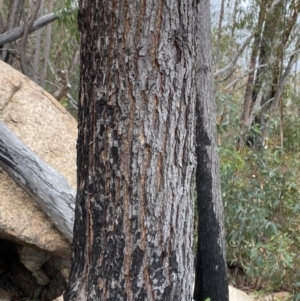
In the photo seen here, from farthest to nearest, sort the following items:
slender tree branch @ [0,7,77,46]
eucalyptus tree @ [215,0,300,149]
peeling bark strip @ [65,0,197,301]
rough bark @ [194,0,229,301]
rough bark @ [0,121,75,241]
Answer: eucalyptus tree @ [215,0,300,149]
slender tree branch @ [0,7,77,46]
rough bark @ [194,0,229,301]
rough bark @ [0,121,75,241]
peeling bark strip @ [65,0,197,301]

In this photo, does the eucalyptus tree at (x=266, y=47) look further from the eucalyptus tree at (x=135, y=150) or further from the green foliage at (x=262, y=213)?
the eucalyptus tree at (x=135, y=150)

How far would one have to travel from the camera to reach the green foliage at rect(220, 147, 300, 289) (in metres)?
5.52

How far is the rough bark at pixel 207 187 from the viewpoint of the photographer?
15.3 ft

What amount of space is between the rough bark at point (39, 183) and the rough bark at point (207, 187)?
115cm

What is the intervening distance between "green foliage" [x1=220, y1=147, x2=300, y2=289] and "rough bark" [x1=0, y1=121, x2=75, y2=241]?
1.87 meters

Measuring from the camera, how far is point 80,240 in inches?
98.9

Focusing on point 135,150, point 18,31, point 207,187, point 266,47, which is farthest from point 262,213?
point 18,31

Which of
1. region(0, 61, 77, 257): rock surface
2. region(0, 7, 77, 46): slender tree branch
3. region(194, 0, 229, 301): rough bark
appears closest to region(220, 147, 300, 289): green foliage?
region(194, 0, 229, 301): rough bark

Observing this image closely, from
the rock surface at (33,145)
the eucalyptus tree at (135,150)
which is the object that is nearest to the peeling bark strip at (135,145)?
the eucalyptus tree at (135,150)

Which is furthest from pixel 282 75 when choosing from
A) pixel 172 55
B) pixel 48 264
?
pixel 172 55

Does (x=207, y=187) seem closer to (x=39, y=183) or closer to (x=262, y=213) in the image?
(x=262, y=213)

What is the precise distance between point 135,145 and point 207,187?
2.45 m

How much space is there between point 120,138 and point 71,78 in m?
9.91

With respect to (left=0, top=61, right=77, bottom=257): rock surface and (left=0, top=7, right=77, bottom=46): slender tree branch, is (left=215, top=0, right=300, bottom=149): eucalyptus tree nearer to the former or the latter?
(left=0, top=7, right=77, bottom=46): slender tree branch
